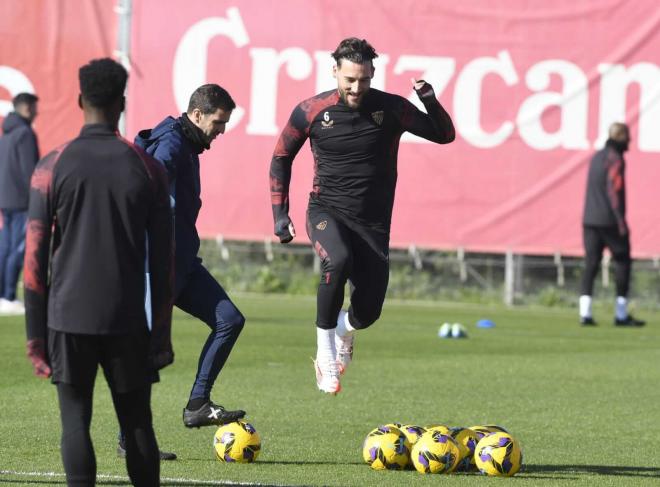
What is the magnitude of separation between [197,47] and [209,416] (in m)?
14.1

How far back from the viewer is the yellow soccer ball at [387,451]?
27.8 ft

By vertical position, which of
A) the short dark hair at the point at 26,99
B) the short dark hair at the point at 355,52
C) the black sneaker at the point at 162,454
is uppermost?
the short dark hair at the point at 26,99

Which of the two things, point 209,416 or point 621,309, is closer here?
point 209,416

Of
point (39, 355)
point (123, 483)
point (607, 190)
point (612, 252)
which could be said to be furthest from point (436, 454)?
point (612, 252)

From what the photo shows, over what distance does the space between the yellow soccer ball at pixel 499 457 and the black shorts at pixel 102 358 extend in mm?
2964

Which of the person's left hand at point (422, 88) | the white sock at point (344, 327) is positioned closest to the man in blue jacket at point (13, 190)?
the white sock at point (344, 327)

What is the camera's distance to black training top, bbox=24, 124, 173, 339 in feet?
18.8

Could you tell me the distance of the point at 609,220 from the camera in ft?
63.6

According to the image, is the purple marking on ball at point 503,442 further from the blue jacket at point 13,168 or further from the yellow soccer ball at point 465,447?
the blue jacket at point 13,168

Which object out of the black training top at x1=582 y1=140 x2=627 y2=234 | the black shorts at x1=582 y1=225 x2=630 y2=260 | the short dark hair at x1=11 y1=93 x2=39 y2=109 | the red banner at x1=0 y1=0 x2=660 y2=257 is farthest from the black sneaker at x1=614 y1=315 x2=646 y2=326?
the short dark hair at x1=11 y1=93 x2=39 y2=109

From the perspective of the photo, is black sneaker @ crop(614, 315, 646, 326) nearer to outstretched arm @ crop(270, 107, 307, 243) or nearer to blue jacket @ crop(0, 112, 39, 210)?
blue jacket @ crop(0, 112, 39, 210)

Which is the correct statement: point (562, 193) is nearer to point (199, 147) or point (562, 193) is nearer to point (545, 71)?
point (545, 71)

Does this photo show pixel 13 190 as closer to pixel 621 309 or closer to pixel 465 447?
pixel 621 309

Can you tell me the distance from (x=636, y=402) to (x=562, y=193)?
936cm
